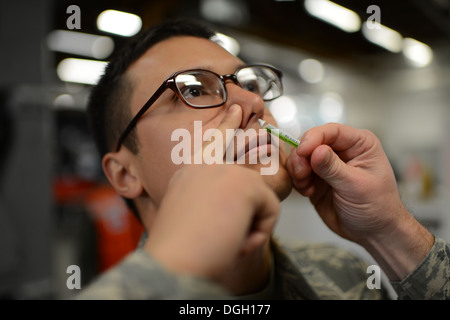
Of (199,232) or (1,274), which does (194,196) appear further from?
(1,274)

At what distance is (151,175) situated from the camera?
1.09m

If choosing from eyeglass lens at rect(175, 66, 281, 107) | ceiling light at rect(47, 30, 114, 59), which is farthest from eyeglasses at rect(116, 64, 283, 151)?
ceiling light at rect(47, 30, 114, 59)

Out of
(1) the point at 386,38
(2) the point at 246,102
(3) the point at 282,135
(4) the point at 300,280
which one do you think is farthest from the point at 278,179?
(1) the point at 386,38

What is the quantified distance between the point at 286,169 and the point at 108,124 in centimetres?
65

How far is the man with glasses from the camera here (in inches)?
21.4

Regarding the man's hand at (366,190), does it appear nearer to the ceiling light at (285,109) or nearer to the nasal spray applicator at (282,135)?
the nasal spray applicator at (282,135)

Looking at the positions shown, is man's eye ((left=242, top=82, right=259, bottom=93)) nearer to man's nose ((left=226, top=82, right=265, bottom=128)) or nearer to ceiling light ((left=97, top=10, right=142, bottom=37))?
man's nose ((left=226, top=82, right=265, bottom=128))

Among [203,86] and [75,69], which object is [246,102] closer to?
[203,86]

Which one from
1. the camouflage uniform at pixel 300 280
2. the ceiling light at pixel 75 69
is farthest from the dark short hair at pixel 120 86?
the ceiling light at pixel 75 69

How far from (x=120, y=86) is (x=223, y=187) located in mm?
761

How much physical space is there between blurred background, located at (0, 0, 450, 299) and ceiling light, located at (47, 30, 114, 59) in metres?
0.03

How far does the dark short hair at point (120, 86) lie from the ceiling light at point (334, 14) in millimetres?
3456

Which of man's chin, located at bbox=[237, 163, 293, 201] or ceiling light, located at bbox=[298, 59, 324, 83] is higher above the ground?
ceiling light, located at bbox=[298, 59, 324, 83]

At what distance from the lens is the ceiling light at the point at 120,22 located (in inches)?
117
